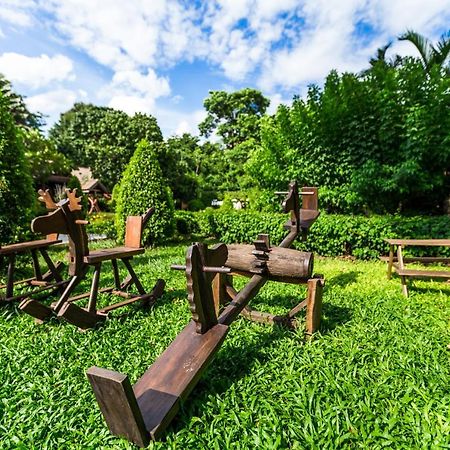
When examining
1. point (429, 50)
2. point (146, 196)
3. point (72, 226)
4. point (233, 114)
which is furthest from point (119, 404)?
point (233, 114)

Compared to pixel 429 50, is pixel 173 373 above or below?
below

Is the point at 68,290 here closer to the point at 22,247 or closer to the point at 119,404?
the point at 22,247

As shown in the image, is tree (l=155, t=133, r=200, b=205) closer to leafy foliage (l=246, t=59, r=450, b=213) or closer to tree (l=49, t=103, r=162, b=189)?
tree (l=49, t=103, r=162, b=189)

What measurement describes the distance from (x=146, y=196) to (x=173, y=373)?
6948mm

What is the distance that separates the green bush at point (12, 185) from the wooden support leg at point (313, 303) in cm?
490

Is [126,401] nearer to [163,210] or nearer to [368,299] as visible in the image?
[368,299]

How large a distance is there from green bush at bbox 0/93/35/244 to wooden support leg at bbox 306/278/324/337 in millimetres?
4903

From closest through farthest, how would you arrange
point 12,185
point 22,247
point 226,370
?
point 226,370 → point 22,247 → point 12,185

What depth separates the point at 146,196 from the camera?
833 cm

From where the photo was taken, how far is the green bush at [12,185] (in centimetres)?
500

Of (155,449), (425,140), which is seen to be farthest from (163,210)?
(155,449)

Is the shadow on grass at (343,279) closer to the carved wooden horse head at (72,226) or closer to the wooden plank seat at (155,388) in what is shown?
the wooden plank seat at (155,388)

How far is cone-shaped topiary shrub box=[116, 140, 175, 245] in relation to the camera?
27.3 ft

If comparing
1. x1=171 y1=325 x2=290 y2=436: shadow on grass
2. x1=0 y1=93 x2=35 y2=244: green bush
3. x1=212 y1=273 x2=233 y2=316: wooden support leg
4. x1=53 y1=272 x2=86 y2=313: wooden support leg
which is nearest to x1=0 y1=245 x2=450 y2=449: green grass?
x1=171 y1=325 x2=290 y2=436: shadow on grass
